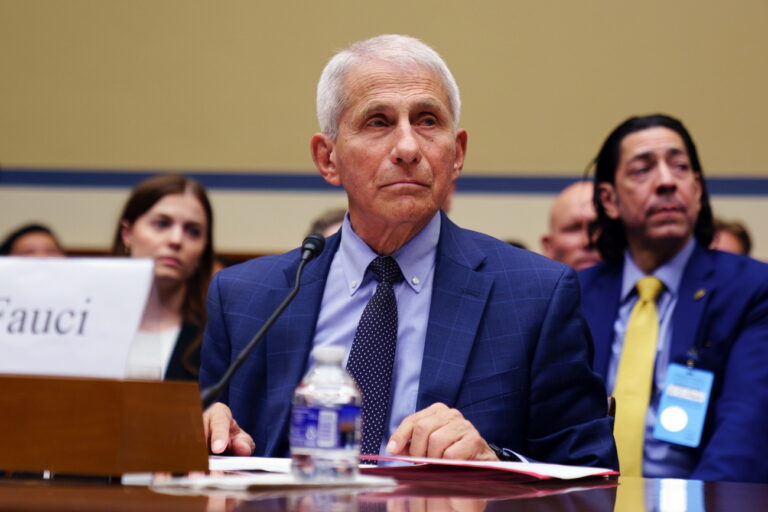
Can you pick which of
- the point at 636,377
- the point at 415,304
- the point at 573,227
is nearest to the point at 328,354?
the point at 415,304

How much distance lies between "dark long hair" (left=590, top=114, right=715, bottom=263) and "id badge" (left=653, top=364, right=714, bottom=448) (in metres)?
0.66

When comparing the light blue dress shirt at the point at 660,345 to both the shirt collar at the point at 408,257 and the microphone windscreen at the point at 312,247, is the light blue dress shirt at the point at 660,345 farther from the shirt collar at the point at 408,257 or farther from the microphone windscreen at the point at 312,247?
the microphone windscreen at the point at 312,247

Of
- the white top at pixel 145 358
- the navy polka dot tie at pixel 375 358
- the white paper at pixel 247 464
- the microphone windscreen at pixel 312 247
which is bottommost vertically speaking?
the white paper at pixel 247 464

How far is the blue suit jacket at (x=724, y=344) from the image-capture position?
2.81 meters

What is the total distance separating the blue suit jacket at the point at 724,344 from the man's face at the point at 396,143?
4.20 ft

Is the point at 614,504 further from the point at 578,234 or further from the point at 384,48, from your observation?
the point at 578,234

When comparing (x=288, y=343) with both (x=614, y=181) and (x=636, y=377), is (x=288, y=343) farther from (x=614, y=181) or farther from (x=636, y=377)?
(x=614, y=181)

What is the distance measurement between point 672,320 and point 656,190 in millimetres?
545

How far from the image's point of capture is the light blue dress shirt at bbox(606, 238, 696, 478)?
300cm

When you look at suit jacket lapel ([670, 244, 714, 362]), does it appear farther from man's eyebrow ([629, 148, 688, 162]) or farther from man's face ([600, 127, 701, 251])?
man's eyebrow ([629, 148, 688, 162])

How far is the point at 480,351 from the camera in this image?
1.89 meters

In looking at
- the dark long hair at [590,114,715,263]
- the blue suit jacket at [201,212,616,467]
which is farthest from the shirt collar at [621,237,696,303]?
the blue suit jacket at [201,212,616,467]

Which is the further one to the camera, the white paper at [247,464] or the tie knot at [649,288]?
the tie knot at [649,288]

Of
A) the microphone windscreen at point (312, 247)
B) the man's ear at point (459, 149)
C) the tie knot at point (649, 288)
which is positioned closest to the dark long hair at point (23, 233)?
the tie knot at point (649, 288)
